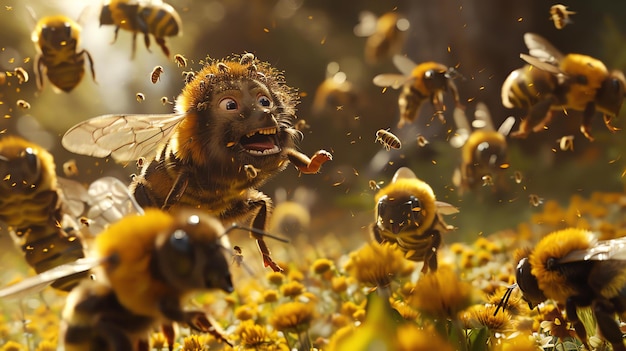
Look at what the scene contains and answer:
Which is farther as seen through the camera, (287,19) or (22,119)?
(287,19)

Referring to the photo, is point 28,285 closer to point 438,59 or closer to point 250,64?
point 250,64

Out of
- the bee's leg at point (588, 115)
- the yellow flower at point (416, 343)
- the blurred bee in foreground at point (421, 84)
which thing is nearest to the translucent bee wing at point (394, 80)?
the blurred bee in foreground at point (421, 84)

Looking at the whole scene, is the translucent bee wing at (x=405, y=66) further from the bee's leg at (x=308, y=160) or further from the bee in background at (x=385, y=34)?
the bee in background at (x=385, y=34)

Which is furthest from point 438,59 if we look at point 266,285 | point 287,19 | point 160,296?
point 160,296

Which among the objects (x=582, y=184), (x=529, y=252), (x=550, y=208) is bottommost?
(x=582, y=184)

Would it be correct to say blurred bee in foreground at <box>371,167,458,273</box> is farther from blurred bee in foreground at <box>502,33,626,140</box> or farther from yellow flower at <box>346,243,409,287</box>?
blurred bee in foreground at <box>502,33,626,140</box>

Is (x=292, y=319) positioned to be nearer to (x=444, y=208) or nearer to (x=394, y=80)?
(x=444, y=208)
